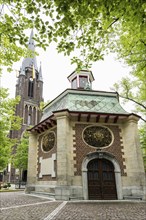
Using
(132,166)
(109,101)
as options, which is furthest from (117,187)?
(109,101)

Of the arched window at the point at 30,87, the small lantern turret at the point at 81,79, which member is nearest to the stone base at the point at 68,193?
the small lantern turret at the point at 81,79

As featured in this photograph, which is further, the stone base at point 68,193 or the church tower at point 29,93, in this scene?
the church tower at point 29,93

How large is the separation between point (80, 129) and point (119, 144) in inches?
128

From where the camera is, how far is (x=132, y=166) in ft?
40.1

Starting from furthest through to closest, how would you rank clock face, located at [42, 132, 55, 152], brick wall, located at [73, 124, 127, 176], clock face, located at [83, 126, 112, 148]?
clock face, located at [42, 132, 55, 152] < clock face, located at [83, 126, 112, 148] < brick wall, located at [73, 124, 127, 176]

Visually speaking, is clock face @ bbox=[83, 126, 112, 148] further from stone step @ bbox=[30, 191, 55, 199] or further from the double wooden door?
stone step @ bbox=[30, 191, 55, 199]

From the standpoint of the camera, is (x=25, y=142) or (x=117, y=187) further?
(x=25, y=142)

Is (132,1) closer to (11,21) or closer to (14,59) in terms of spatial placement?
(11,21)

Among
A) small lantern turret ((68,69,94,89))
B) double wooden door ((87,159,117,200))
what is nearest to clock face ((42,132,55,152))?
double wooden door ((87,159,117,200))

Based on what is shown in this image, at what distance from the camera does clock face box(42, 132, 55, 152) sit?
1406cm

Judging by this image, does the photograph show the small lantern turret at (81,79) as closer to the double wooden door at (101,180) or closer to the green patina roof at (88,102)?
the green patina roof at (88,102)

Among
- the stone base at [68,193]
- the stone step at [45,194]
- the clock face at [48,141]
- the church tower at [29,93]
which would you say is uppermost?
the church tower at [29,93]

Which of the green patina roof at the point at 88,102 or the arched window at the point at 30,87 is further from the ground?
the arched window at the point at 30,87

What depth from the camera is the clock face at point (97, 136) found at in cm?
1294
